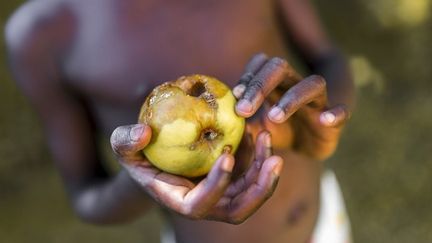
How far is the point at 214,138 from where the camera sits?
0.77 meters

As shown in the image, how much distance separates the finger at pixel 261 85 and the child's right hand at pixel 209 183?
0.14 ft

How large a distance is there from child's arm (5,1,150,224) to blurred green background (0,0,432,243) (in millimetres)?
828

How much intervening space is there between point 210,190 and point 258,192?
6 centimetres

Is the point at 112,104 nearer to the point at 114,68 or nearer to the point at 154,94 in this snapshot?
the point at 114,68

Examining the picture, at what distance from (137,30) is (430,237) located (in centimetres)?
112

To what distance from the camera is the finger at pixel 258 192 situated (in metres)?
0.70

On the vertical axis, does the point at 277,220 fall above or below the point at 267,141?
below

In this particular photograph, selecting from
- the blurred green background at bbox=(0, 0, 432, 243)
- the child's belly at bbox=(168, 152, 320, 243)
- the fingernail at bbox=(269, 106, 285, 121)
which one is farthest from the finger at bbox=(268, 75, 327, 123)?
the blurred green background at bbox=(0, 0, 432, 243)

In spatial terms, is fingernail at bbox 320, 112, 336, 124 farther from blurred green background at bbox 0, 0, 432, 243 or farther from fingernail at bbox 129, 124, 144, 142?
blurred green background at bbox 0, 0, 432, 243

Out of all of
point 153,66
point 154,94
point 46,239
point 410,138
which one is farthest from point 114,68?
point 410,138

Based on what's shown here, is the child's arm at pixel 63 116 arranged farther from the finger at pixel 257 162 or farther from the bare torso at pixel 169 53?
the finger at pixel 257 162

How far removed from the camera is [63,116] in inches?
40.2

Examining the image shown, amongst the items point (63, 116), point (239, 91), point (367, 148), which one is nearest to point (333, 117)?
point (239, 91)

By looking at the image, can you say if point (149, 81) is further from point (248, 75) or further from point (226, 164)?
point (226, 164)
